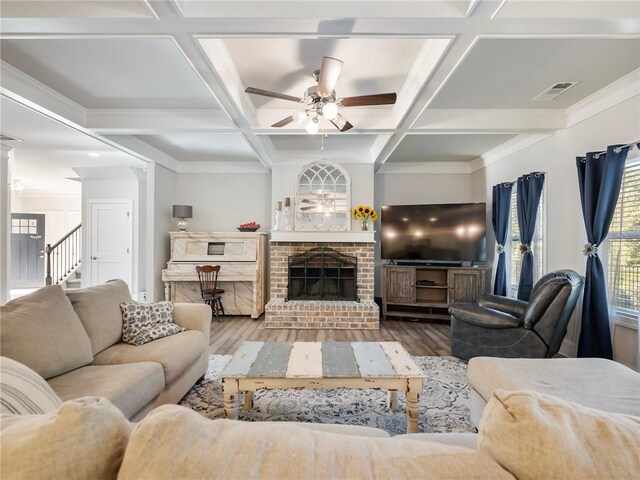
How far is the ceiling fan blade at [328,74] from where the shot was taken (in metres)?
2.02

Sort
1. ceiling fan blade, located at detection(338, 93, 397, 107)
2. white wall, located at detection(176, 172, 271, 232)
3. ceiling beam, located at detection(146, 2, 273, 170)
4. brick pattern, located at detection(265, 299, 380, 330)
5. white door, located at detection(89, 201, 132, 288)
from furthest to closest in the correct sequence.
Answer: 1. white door, located at detection(89, 201, 132, 288)
2. white wall, located at detection(176, 172, 271, 232)
3. brick pattern, located at detection(265, 299, 380, 330)
4. ceiling fan blade, located at detection(338, 93, 397, 107)
5. ceiling beam, located at detection(146, 2, 273, 170)

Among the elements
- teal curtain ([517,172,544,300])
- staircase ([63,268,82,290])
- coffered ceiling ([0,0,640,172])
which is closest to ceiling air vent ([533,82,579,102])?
coffered ceiling ([0,0,640,172])

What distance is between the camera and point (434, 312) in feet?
15.8

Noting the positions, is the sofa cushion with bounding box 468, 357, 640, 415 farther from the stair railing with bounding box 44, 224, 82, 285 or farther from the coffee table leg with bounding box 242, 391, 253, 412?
the stair railing with bounding box 44, 224, 82, 285

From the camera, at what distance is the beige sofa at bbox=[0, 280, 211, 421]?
61.9 inches

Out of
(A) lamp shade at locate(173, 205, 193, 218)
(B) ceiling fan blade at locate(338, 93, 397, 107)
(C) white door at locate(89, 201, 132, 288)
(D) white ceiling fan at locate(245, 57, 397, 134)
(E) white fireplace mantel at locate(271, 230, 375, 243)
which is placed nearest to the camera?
(D) white ceiling fan at locate(245, 57, 397, 134)

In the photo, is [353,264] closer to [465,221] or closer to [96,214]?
[465,221]

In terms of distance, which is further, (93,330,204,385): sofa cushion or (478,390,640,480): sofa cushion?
(93,330,204,385): sofa cushion

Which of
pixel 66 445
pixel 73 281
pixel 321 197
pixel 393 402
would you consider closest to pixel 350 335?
pixel 393 402

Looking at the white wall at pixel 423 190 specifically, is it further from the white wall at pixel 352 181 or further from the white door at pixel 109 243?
the white door at pixel 109 243

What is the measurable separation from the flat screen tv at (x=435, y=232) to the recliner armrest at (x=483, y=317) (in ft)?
5.70

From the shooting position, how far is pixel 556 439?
23.2 inches

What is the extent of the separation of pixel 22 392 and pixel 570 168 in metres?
4.49

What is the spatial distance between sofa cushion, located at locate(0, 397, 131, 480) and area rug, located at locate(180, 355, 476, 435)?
1699 mm
